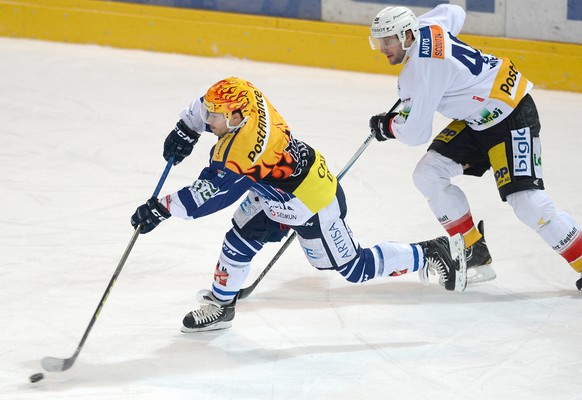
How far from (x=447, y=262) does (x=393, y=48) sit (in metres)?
0.91

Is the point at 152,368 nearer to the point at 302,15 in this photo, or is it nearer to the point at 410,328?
the point at 410,328

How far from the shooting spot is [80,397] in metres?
3.47

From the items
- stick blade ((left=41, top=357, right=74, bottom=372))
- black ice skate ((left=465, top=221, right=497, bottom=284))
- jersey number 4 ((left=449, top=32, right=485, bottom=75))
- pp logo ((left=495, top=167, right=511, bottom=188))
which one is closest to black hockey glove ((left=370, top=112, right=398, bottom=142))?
jersey number 4 ((left=449, top=32, right=485, bottom=75))

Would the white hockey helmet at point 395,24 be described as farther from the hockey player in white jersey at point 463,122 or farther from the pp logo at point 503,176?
the pp logo at point 503,176

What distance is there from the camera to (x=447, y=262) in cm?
429

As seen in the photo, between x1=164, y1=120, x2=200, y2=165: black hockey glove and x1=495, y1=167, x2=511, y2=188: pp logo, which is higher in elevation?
x1=164, y1=120, x2=200, y2=165: black hockey glove

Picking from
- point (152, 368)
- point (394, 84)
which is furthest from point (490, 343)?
point (394, 84)

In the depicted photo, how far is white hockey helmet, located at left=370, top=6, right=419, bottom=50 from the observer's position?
4148 millimetres

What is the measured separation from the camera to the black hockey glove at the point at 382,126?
432 centimetres

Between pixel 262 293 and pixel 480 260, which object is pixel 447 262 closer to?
pixel 480 260

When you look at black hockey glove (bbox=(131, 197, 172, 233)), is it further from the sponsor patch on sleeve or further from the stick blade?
the sponsor patch on sleeve

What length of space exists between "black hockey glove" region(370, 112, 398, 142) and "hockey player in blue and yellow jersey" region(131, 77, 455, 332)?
0.44 meters

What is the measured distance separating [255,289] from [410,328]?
75 centimetres

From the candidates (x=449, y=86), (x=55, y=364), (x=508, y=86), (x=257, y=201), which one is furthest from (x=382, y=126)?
(x=55, y=364)
